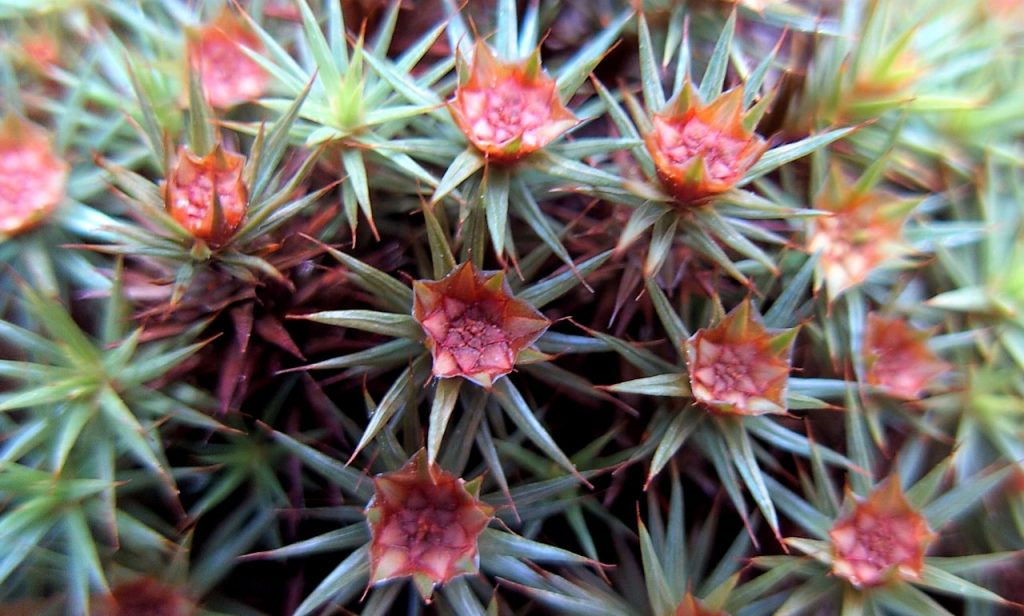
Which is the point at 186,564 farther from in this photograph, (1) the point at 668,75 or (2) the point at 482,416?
(1) the point at 668,75

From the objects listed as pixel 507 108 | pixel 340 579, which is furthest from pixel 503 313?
pixel 340 579

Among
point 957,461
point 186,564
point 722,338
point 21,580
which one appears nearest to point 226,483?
point 186,564

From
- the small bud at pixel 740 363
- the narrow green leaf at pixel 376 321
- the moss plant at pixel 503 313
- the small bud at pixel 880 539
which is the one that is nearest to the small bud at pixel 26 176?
the moss plant at pixel 503 313

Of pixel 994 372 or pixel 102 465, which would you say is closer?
pixel 102 465

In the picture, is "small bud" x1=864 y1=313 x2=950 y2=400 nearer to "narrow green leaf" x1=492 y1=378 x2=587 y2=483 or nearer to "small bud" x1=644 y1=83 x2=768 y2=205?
"small bud" x1=644 y1=83 x2=768 y2=205

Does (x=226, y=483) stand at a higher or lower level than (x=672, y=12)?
lower

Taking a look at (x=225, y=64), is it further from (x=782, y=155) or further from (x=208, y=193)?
(x=782, y=155)

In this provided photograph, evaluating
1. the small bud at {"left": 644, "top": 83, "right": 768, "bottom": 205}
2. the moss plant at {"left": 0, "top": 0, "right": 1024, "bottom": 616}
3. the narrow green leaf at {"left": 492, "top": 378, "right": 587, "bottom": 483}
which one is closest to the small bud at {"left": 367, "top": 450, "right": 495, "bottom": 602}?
the moss plant at {"left": 0, "top": 0, "right": 1024, "bottom": 616}
